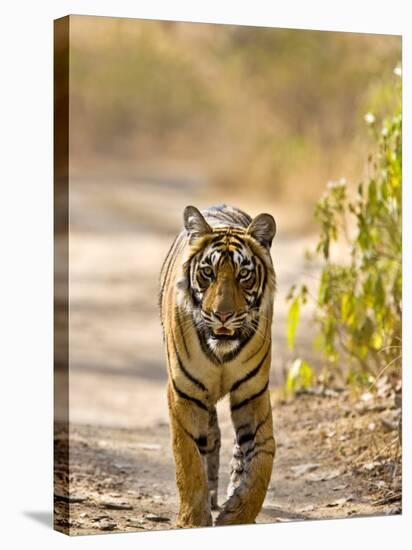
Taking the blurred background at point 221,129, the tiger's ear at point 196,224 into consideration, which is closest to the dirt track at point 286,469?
the blurred background at point 221,129

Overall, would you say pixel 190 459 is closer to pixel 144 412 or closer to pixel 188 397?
pixel 188 397

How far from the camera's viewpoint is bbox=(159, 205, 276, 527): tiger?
628cm

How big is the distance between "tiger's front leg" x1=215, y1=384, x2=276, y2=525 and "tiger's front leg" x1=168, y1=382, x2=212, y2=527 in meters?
0.15

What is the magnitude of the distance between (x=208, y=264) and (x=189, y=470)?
96cm

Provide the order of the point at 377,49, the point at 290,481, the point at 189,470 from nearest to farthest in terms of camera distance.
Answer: the point at 189,470
the point at 290,481
the point at 377,49

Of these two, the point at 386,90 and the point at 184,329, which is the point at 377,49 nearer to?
the point at 386,90

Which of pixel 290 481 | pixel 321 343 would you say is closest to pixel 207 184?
pixel 321 343

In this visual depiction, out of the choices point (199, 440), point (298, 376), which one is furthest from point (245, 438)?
point (298, 376)

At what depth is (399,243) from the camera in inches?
299

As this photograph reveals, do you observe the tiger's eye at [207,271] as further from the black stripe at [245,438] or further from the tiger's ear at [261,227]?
the black stripe at [245,438]

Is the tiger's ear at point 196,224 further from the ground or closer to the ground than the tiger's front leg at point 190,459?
further from the ground

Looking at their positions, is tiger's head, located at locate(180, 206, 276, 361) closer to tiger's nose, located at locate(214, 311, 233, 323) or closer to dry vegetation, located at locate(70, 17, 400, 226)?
tiger's nose, located at locate(214, 311, 233, 323)

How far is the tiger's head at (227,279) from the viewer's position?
247 inches

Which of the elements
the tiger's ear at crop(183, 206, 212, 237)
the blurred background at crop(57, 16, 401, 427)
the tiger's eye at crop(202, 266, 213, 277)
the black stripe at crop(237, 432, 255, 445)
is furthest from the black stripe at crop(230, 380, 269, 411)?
the blurred background at crop(57, 16, 401, 427)
